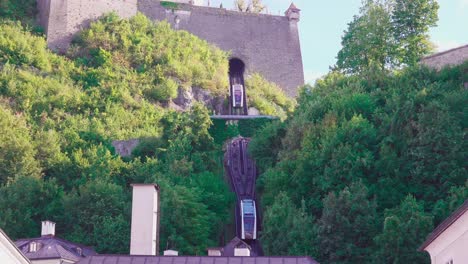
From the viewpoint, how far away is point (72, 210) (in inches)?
1983

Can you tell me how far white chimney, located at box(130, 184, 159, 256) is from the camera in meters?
27.4

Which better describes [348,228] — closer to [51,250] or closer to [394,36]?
[51,250]

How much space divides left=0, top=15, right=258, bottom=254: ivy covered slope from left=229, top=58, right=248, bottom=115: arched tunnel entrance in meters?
1.32

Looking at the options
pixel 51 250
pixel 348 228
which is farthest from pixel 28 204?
pixel 348 228

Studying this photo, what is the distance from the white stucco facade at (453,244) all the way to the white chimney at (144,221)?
8.23 metres

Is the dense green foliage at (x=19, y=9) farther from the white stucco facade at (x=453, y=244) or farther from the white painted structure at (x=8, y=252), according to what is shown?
the white stucco facade at (x=453, y=244)

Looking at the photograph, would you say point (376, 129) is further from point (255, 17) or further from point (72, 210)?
point (255, 17)

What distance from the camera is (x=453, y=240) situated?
70.1ft

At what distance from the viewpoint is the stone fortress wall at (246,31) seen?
255ft

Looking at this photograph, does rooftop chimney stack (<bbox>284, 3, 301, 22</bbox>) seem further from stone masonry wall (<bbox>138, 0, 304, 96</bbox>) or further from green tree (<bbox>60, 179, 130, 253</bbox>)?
green tree (<bbox>60, 179, 130, 253</bbox>)

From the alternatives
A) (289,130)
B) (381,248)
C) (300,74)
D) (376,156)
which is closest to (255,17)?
(300,74)

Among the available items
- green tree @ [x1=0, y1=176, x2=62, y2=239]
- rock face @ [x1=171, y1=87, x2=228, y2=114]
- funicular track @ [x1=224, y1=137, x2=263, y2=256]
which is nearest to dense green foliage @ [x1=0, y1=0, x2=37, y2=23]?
rock face @ [x1=171, y1=87, x2=228, y2=114]

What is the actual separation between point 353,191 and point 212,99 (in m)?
26.8

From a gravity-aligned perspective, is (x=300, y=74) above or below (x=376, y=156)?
above
